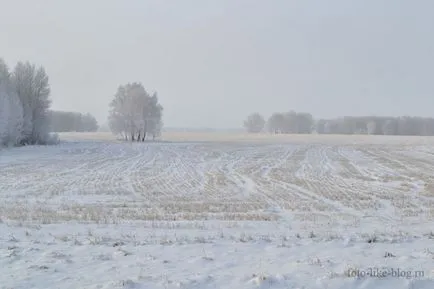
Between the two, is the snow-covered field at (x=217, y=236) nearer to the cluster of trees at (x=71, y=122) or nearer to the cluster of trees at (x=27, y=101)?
the cluster of trees at (x=27, y=101)

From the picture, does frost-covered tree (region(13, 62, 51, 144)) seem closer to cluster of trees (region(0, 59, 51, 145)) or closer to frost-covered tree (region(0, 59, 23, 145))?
cluster of trees (region(0, 59, 51, 145))

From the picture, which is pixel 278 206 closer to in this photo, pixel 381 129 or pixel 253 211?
pixel 253 211

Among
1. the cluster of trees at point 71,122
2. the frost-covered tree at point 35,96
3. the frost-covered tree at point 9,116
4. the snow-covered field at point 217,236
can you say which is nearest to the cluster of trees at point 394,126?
the cluster of trees at point 71,122

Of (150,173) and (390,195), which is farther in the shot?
(150,173)

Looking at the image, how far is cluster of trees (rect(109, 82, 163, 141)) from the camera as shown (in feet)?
331

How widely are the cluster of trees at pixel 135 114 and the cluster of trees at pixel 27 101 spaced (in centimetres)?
2185

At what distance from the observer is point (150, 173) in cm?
3391

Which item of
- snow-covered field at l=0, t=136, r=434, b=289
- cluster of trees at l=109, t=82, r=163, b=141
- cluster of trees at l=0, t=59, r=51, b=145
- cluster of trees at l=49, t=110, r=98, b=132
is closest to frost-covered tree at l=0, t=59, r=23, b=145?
cluster of trees at l=0, t=59, r=51, b=145

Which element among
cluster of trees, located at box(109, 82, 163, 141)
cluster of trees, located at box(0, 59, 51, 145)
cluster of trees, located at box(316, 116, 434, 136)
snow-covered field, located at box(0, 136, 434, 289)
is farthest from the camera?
cluster of trees, located at box(316, 116, 434, 136)

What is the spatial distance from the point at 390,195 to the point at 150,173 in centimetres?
1801

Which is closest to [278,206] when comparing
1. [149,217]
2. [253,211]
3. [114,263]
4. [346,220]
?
[253,211]

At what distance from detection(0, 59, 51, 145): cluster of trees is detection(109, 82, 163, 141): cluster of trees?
21848 millimetres

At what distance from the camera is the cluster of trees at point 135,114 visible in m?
101

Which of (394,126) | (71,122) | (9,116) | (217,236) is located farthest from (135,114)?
(394,126)
